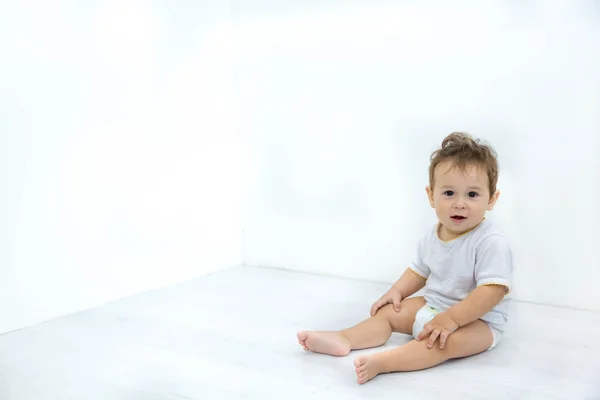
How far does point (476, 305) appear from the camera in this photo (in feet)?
4.08

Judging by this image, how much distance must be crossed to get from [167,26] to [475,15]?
96 centimetres

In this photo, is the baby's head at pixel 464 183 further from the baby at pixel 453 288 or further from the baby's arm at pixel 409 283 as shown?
the baby's arm at pixel 409 283

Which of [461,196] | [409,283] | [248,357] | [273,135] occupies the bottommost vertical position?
[248,357]

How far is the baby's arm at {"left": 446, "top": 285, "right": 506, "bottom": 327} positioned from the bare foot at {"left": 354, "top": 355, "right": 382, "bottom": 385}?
20 cm

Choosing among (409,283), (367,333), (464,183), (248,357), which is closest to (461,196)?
(464,183)

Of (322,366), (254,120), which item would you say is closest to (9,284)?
(322,366)

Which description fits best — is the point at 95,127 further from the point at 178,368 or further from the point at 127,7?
the point at 178,368

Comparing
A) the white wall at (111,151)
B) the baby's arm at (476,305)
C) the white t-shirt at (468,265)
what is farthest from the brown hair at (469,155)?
the white wall at (111,151)

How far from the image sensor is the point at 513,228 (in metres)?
1.75

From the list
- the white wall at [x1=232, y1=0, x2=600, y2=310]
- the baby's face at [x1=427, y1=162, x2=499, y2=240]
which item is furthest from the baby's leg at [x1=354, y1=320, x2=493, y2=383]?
the white wall at [x1=232, y1=0, x2=600, y2=310]

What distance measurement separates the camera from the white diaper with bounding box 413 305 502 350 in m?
1.33

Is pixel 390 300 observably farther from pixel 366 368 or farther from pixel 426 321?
pixel 366 368

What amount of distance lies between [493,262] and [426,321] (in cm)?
20

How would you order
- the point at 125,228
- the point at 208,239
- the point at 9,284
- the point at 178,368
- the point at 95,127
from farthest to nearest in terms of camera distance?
the point at 208,239, the point at 125,228, the point at 95,127, the point at 9,284, the point at 178,368
